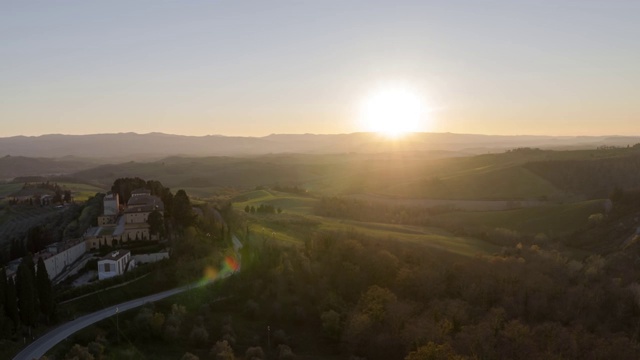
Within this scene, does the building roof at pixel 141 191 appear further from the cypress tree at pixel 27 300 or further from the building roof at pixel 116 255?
the cypress tree at pixel 27 300

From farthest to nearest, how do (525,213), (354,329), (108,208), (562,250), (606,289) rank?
(525,213) < (562,250) < (108,208) < (606,289) < (354,329)

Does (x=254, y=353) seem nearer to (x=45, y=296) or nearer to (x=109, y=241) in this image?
(x=45, y=296)

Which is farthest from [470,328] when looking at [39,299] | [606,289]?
[39,299]


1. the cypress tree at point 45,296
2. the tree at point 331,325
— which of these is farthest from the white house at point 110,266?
the tree at point 331,325

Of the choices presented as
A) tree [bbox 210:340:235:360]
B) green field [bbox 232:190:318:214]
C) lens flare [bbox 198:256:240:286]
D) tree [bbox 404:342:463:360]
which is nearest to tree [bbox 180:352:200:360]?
tree [bbox 210:340:235:360]

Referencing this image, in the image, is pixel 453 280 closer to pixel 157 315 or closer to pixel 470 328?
pixel 470 328

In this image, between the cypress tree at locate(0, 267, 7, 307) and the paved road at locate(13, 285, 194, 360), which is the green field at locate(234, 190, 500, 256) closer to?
the paved road at locate(13, 285, 194, 360)
